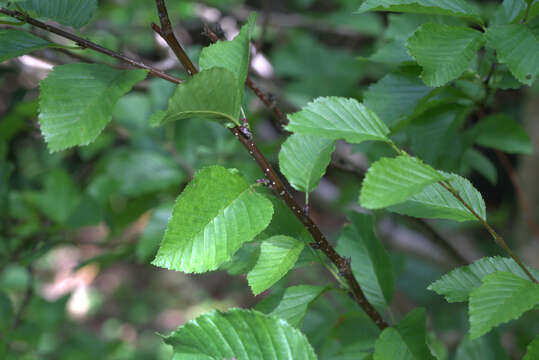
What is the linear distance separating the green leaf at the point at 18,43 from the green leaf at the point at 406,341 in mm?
583

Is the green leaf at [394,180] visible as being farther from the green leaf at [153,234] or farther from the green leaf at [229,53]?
the green leaf at [153,234]

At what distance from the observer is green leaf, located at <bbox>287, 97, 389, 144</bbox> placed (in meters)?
0.48

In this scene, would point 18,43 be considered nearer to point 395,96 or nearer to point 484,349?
point 395,96

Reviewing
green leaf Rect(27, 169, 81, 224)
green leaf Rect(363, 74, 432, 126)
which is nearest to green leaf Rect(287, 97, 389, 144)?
green leaf Rect(363, 74, 432, 126)

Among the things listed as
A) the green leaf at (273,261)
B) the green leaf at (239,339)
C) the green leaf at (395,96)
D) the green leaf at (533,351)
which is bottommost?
the green leaf at (533,351)

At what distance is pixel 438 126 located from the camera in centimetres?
84

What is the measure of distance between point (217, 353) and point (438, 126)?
1.95ft

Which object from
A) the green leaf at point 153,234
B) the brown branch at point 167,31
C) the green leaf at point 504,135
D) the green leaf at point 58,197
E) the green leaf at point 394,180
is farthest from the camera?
the green leaf at point 58,197

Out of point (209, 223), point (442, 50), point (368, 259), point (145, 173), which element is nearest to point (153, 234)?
point (145, 173)

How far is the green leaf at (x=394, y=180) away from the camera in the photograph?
42cm

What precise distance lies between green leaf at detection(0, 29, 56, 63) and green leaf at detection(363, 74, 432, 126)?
51 centimetres

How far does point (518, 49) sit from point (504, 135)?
44 centimetres

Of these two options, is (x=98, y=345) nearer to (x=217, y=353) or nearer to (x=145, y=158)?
(x=145, y=158)

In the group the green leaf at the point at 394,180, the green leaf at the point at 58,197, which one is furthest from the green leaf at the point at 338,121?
the green leaf at the point at 58,197
